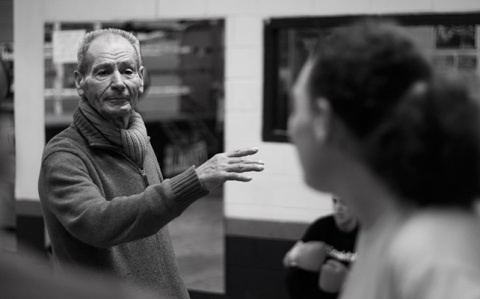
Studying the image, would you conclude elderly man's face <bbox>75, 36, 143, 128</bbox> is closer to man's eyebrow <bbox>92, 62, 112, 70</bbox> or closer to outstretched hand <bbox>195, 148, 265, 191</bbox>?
man's eyebrow <bbox>92, 62, 112, 70</bbox>

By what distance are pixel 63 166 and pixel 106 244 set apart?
0.29 meters

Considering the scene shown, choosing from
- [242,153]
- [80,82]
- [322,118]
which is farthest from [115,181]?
[322,118]

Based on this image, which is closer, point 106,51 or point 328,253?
point 106,51

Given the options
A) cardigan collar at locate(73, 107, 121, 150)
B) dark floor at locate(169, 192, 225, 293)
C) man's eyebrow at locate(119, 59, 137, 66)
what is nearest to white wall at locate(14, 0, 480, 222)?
dark floor at locate(169, 192, 225, 293)

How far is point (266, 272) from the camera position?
18.5 ft

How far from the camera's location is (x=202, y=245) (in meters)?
7.19

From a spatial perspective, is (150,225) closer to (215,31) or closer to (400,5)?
(400,5)

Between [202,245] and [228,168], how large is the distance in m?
4.98

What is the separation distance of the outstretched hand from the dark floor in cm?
356

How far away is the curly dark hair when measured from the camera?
1.12 metres

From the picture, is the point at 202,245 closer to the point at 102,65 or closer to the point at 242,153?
the point at 102,65

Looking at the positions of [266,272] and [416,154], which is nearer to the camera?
[416,154]

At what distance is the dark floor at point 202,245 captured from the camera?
618cm

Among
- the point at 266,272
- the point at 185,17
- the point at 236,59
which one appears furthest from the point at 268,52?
the point at 266,272
